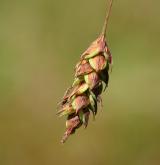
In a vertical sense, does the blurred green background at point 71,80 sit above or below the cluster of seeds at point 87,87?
above

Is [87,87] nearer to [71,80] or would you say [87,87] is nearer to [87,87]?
[87,87]

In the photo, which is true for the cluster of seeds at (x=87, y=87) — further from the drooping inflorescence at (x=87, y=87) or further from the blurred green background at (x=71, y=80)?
the blurred green background at (x=71, y=80)

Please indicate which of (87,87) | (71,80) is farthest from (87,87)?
(71,80)

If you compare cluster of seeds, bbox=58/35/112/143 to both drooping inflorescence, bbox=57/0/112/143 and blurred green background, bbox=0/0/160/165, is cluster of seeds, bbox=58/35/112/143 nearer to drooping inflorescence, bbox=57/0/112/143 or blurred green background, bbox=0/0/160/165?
drooping inflorescence, bbox=57/0/112/143

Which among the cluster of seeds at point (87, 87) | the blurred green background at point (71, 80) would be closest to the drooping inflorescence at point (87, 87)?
the cluster of seeds at point (87, 87)

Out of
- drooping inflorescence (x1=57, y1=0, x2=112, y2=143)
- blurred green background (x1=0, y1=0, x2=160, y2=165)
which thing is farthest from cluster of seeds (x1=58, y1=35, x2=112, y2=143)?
blurred green background (x1=0, y1=0, x2=160, y2=165)

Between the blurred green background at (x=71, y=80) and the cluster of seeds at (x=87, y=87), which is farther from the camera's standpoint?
the blurred green background at (x=71, y=80)
